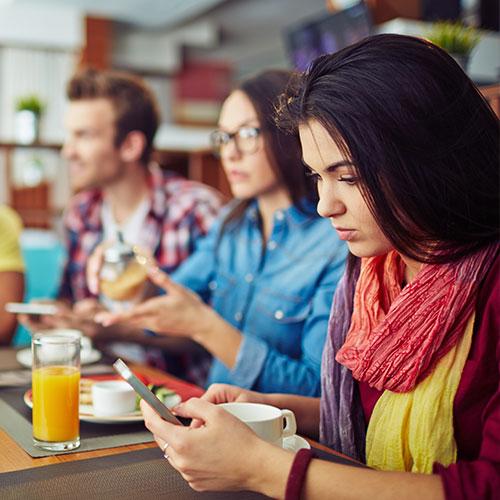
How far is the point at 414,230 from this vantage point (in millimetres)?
1030

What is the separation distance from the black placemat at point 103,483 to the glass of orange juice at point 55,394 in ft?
0.23

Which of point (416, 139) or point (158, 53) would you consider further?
point (158, 53)

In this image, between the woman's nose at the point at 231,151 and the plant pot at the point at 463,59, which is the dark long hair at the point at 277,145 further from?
the plant pot at the point at 463,59

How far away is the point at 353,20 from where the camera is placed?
123 inches

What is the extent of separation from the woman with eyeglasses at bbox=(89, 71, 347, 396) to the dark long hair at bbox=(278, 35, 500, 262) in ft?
1.98

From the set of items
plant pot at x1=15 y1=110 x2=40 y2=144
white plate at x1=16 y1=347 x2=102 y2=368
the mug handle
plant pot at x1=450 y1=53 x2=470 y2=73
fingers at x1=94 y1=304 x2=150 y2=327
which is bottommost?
white plate at x1=16 y1=347 x2=102 y2=368

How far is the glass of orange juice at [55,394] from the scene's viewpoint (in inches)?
43.5

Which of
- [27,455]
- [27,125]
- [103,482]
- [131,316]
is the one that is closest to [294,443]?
[103,482]

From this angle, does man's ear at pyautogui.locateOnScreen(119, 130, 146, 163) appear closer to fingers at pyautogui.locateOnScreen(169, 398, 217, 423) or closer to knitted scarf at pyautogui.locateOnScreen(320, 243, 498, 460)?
knitted scarf at pyautogui.locateOnScreen(320, 243, 498, 460)

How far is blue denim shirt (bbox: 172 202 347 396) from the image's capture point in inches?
64.3

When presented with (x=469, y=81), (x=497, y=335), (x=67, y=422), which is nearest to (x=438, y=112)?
(x=469, y=81)

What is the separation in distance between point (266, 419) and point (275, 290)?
0.85 metres

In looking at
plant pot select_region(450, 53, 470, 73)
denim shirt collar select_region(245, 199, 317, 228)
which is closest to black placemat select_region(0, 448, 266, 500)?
denim shirt collar select_region(245, 199, 317, 228)

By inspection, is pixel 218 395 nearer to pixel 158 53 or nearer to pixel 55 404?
pixel 55 404
